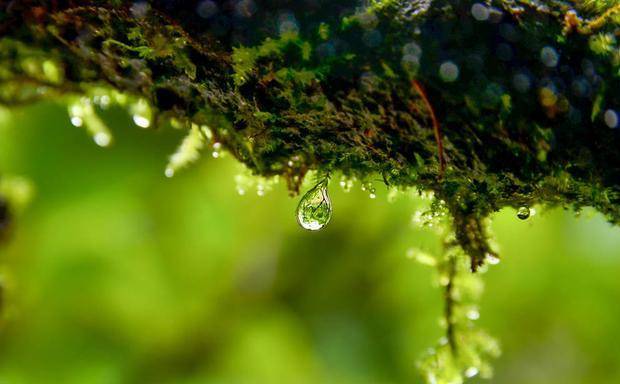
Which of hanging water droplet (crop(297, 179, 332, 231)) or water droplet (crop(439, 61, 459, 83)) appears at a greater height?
water droplet (crop(439, 61, 459, 83))

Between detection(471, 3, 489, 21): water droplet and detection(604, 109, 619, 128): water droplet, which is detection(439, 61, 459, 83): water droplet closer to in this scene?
detection(471, 3, 489, 21): water droplet

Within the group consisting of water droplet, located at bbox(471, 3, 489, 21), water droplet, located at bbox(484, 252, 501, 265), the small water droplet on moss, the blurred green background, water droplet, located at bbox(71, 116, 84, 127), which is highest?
water droplet, located at bbox(471, 3, 489, 21)

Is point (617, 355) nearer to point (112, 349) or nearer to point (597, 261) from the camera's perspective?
point (597, 261)

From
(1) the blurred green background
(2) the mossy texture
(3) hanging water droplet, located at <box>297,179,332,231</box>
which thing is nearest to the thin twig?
(2) the mossy texture

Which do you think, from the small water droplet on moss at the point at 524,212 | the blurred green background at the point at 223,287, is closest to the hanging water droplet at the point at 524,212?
the small water droplet on moss at the point at 524,212

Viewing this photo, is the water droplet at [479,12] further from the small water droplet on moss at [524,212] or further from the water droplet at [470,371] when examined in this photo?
the water droplet at [470,371]

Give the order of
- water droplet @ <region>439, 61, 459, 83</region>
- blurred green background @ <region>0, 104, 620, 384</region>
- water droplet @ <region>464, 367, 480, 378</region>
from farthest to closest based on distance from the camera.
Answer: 1. blurred green background @ <region>0, 104, 620, 384</region>
2. water droplet @ <region>464, 367, 480, 378</region>
3. water droplet @ <region>439, 61, 459, 83</region>
